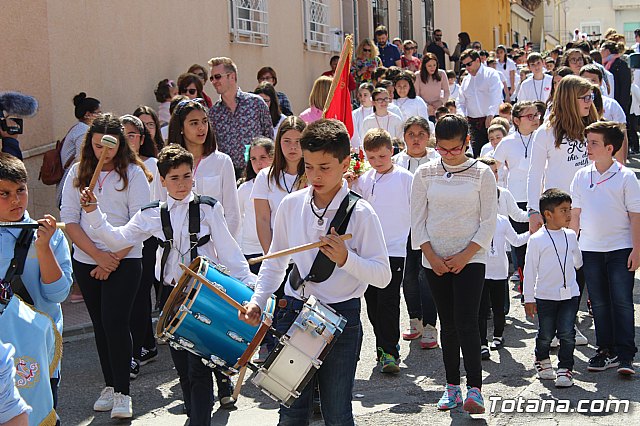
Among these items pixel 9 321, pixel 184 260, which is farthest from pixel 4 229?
pixel 184 260

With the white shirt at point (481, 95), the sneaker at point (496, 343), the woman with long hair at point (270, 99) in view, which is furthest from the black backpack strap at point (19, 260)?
the white shirt at point (481, 95)

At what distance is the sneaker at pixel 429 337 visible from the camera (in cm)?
814

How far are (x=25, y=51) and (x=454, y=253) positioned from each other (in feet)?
19.7

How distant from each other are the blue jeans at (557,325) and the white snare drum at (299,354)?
2792 millimetres

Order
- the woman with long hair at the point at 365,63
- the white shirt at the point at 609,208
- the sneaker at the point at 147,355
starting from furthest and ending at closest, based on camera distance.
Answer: the woman with long hair at the point at 365,63
the sneaker at the point at 147,355
the white shirt at the point at 609,208

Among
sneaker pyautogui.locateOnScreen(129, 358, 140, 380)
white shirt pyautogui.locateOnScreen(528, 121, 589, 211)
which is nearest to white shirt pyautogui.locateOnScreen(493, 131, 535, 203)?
white shirt pyautogui.locateOnScreen(528, 121, 589, 211)

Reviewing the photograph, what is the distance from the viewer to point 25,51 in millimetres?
10500

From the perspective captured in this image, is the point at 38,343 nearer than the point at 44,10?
Yes

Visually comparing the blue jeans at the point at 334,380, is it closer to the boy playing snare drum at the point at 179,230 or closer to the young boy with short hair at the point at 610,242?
the boy playing snare drum at the point at 179,230

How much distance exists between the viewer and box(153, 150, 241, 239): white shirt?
7328mm

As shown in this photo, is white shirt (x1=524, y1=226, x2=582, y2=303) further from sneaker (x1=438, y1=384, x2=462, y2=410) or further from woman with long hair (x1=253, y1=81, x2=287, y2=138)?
woman with long hair (x1=253, y1=81, x2=287, y2=138)

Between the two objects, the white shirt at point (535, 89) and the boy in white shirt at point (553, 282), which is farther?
the white shirt at point (535, 89)

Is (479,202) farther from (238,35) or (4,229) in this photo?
(238,35)

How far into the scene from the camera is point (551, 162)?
8.21 metres
